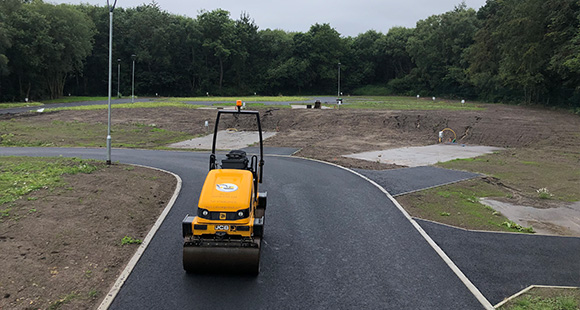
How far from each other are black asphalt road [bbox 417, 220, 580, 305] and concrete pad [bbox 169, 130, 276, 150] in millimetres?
17633

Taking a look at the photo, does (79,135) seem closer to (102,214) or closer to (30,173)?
(30,173)

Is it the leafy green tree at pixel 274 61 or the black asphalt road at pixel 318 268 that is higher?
the leafy green tree at pixel 274 61

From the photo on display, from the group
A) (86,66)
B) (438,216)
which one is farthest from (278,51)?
(438,216)

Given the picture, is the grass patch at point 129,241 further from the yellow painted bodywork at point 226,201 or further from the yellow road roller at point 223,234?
the yellow painted bodywork at point 226,201

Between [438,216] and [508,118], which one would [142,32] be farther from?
[438,216]

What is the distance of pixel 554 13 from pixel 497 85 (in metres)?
24.2

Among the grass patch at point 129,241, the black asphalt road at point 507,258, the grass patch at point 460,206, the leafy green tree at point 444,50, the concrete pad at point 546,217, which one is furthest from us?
the leafy green tree at point 444,50

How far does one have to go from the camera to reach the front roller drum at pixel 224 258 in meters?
6.82

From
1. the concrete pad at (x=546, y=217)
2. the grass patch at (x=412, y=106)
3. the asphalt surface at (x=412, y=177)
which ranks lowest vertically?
the concrete pad at (x=546, y=217)

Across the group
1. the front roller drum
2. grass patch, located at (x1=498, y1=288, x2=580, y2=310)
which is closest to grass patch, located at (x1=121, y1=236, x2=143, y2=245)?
the front roller drum

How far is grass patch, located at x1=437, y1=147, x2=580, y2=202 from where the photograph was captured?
14.7 meters

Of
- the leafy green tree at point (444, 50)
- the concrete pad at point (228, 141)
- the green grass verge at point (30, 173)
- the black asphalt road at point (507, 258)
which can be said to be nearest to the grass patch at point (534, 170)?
the black asphalt road at point (507, 258)

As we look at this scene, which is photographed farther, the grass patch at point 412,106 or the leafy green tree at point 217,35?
the leafy green tree at point 217,35

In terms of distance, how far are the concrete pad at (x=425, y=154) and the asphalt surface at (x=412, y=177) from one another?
1.95 m
